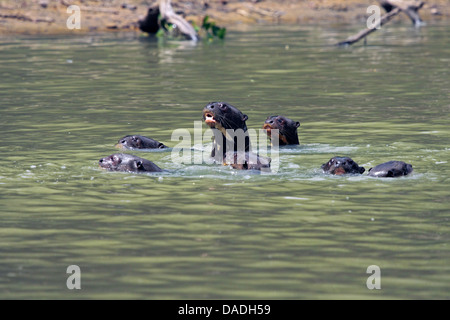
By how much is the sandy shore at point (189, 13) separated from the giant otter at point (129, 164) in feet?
77.9

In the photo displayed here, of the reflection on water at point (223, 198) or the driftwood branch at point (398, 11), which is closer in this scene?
the reflection on water at point (223, 198)

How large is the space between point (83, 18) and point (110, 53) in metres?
8.71

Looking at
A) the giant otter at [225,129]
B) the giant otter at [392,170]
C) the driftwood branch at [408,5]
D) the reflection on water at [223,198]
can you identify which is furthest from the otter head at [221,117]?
the driftwood branch at [408,5]

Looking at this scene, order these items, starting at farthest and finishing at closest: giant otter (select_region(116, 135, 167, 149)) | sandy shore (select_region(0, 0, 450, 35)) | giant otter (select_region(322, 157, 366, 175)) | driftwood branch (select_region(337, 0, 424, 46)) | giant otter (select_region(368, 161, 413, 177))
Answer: sandy shore (select_region(0, 0, 450, 35)) → driftwood branch (select_region(337, 0, 424, 46)) → giant otter (select_region(116, 135, 167, 149)) → giant otter (select_region(322, 157, 366, 175)) → giant otter (select_region(368, 161, 413, 177))

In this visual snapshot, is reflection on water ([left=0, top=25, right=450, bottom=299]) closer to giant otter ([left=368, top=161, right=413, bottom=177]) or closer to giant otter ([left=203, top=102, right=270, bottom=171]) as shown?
giant otter ([left=368, top=161, right=413, bottom=177])

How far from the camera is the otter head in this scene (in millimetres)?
13070

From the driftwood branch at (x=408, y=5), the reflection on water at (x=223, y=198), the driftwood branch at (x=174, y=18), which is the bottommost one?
the reflection on water at (x=223, y=198)

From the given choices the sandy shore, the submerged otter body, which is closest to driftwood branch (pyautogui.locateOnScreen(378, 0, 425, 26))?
the sandy shore

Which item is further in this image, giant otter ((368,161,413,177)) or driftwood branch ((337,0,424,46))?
driftwood branch ((337,0,424,46))

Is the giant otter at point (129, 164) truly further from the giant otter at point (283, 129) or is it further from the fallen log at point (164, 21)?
the fallen log at point (164, 21)

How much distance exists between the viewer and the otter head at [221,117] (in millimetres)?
13070

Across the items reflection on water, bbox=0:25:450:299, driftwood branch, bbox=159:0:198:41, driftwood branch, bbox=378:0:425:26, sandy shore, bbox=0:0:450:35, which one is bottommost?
reflection on water, bbox=0:25:450:299

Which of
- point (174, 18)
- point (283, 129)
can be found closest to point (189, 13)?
point (174, 18)

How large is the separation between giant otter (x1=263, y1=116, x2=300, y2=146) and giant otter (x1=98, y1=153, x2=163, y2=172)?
109 inches
